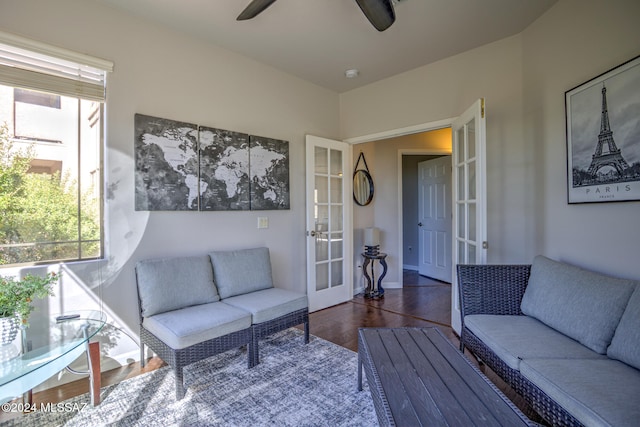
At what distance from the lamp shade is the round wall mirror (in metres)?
0.47

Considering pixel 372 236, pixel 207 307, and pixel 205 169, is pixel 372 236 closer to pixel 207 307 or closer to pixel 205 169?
pixel 205 169

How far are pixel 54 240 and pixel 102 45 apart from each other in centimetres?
145

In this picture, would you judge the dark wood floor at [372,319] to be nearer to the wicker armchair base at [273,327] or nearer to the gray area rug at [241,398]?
the gray area rug at [241,398]

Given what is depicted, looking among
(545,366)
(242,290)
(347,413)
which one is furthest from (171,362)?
(545,366)

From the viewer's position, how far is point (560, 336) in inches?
69.9

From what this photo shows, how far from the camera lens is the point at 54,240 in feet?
7.07

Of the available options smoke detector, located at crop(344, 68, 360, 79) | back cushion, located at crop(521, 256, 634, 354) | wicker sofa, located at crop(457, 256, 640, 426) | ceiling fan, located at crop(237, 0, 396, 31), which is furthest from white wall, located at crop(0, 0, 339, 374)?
back cushion, located at crop(521, 256, 634, 354)

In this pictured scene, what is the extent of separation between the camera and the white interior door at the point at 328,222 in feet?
11.9

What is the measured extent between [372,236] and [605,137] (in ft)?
8.92

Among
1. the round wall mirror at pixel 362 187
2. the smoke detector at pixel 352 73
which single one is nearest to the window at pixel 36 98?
the smoke detector at pixel 352 73

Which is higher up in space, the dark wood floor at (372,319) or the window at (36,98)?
the window at (36,98)

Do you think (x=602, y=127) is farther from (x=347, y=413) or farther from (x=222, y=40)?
(x=222, y=40)

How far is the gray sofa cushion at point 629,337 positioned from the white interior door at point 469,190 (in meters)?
1.02

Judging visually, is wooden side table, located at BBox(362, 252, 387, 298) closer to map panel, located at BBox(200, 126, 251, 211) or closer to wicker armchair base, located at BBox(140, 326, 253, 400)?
map panel, located at BBox(200, 126, 251, 211)
